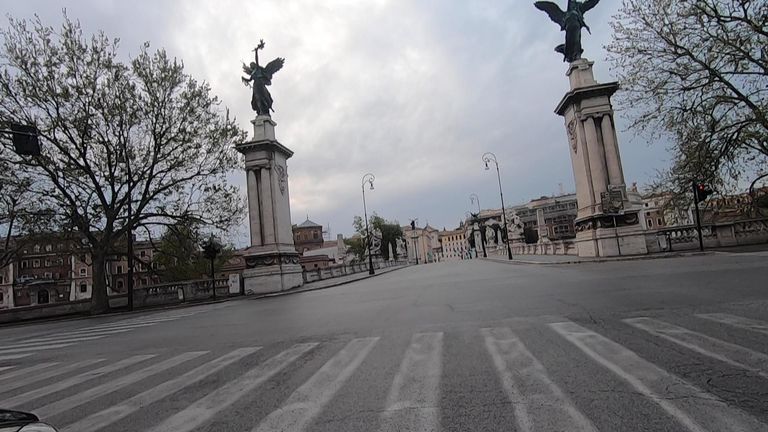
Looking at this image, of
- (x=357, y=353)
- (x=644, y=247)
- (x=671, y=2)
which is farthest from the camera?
(x=644, y=247)

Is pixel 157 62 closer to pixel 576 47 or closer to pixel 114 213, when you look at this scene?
pixel 114 213

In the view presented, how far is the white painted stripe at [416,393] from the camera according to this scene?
367cm

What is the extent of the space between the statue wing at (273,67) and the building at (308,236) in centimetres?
9750

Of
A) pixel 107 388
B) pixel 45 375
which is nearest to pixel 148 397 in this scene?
pixel 107 388

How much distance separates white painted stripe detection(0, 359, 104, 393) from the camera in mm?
6962

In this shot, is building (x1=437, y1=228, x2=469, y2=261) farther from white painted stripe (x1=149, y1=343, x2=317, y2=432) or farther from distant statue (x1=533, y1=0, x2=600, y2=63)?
white painted stripe (x1=149, y1=343, x2=317, y2=432)

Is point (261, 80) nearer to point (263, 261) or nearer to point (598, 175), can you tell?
point (263, 261)

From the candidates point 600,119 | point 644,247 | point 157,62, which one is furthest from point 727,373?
point 157,62

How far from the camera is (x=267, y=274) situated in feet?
89.6

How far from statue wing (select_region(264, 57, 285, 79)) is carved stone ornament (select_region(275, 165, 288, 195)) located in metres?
6.33

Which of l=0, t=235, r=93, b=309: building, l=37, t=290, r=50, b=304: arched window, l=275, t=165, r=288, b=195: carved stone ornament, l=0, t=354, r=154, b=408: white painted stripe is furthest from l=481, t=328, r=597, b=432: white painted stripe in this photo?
l=37, t=290, r=50, b=304: arched window

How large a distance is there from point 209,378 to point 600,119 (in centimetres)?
2601

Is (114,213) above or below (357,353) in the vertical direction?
above

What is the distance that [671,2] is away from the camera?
2136 centimetres
